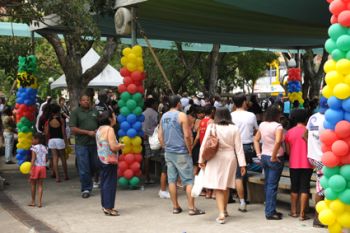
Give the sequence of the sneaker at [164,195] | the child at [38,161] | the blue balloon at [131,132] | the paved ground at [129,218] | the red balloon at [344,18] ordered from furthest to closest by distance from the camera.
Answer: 1. the blue balloon at [131,132]
2. the sneaker at [164,195]
3. the child at [38,161]
4. the paved ground at [129,218]
5. the red balloon at [344,18]

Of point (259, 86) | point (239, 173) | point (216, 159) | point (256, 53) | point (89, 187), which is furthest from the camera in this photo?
point (259, 86)

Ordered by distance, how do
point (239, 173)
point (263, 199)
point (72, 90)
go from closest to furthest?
point (239, 173) → point (263, 199) → point (72, 90)

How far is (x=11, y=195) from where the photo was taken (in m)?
10.5

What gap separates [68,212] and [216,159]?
2.75 meters

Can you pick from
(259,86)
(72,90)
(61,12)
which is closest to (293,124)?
(61,12)

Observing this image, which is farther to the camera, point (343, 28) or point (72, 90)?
point (72, 90)

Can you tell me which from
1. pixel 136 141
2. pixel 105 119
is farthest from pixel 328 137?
pixel 136 141

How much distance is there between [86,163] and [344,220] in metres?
5.75

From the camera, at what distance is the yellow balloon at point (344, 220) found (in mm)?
5609

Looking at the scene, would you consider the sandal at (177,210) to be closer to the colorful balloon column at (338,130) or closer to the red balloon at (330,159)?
the colorful balloon column at (338,130)

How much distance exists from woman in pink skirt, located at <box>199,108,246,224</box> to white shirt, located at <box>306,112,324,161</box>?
965 mm

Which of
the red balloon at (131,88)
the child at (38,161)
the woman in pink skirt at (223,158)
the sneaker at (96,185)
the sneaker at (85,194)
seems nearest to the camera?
the woman in pink skirt at (223,158)

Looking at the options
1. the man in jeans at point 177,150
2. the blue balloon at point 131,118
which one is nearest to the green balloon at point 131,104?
the blue balloon at point 131,118

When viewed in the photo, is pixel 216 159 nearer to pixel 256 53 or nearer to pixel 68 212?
pixel 68 212
